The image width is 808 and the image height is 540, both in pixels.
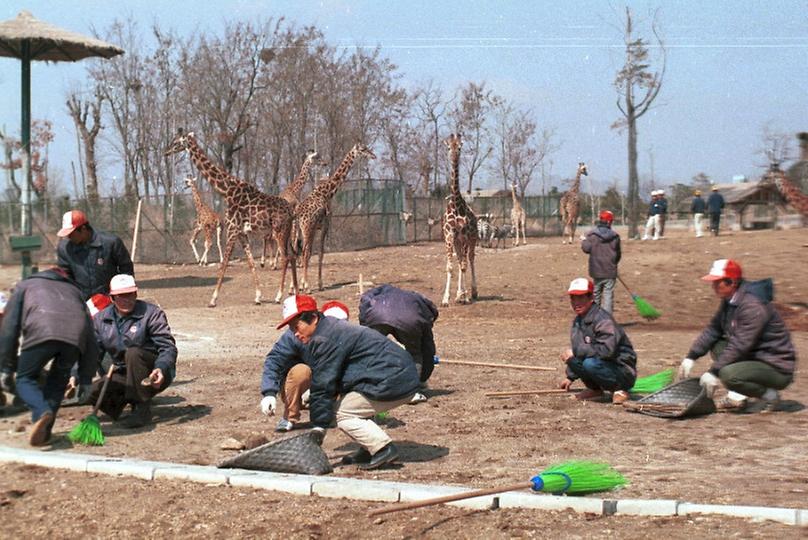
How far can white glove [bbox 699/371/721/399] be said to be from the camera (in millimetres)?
9727

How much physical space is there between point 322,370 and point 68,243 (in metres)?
4.64

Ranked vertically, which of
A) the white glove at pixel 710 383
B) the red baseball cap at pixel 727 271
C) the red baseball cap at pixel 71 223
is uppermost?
the red baseball cap at pixel 71 223

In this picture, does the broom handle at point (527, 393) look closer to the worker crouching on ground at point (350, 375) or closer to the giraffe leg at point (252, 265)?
the worker crouching on ground at point (350, 375)

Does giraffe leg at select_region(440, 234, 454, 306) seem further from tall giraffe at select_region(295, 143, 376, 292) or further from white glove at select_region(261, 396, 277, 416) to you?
white glove at select_region(261, 396, 277, 416)

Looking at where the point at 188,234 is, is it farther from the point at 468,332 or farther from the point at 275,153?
the point at 468,332

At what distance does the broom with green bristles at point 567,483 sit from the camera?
255 inches

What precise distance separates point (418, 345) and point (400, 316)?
51cm

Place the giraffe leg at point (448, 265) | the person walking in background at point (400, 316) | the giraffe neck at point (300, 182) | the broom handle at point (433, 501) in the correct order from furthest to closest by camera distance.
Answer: the giraffe neck at point (300, 182) → the giraffe leg at point (448, 265) → the person walking in background at point (400, 316) → the broom handle at point (433, 501)

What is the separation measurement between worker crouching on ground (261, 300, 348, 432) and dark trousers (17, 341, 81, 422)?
1.72 meters

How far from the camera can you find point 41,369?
29.9ft

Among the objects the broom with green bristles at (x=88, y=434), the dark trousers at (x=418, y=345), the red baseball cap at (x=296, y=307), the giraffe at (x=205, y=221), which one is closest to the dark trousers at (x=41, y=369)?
the broom with green bristles at (x=88, y=434)

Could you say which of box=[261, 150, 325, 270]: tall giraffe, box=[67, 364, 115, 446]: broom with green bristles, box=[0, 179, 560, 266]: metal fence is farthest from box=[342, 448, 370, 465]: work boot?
box=[0, 179, 560, 266]: metal fence

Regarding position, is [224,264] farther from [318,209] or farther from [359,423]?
[359,423]

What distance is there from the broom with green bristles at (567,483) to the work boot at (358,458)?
1604mm
